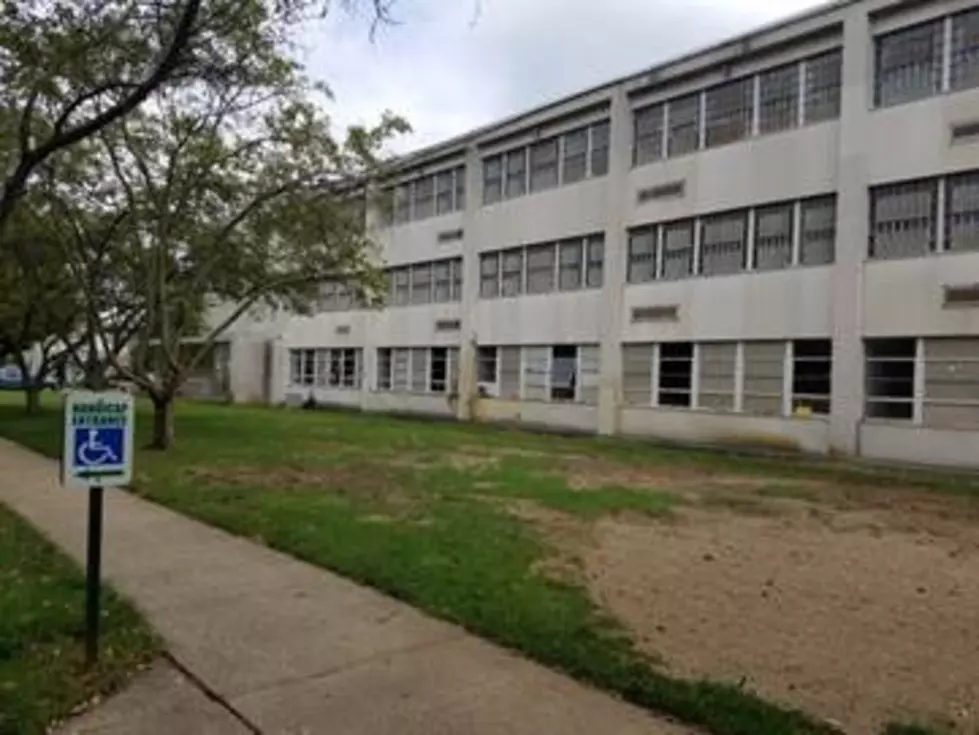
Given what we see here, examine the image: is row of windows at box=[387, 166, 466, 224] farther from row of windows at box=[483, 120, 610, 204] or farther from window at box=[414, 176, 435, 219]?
row of windows at box=[483, 120, 610, 204]

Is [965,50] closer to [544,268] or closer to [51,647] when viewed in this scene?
[544,268]

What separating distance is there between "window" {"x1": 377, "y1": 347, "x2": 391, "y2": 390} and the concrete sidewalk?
33.6m

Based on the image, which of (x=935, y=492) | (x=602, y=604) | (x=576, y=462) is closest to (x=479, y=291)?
(x=576, y=462)

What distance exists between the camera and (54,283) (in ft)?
99.3

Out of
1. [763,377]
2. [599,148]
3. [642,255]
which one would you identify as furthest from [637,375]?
[599,148]

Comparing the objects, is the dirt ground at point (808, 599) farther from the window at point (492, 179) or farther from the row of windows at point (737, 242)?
the window at point (492, 179)

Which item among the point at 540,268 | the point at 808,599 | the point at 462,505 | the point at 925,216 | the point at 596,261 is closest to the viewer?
the point at 808,599

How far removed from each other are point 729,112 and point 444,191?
14805mm

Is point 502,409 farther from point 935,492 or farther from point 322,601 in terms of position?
point 322,601

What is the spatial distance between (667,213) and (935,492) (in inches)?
501

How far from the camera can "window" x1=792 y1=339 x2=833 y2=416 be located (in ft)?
79.8

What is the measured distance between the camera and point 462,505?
43.9ft

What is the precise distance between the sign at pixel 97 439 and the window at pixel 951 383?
61.6ft

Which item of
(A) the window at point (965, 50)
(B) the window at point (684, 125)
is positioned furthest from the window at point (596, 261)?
(A) the window at point (965, 50)
